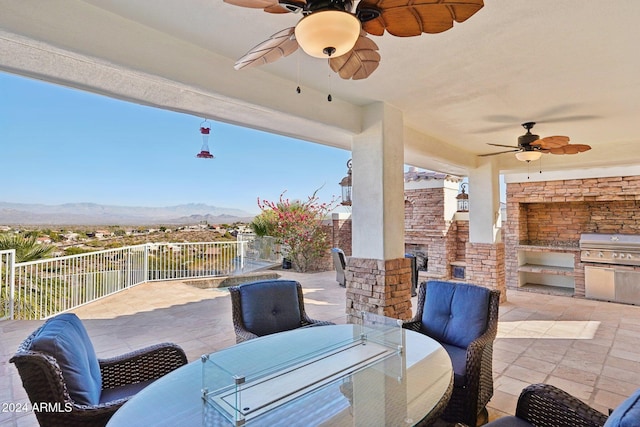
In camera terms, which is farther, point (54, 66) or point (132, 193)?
point (132, 193)

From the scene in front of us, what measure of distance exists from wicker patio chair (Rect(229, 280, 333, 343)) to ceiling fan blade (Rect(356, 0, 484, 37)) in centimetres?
209

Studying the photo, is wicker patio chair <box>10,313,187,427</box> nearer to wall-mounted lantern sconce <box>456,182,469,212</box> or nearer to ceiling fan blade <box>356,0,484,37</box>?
ceiling fan blade <box>356,0,484,37</box>

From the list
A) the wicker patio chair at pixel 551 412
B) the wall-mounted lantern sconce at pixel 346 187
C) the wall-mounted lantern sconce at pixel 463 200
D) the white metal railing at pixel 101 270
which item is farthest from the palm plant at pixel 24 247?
the wall-mounted lantern sconce at pixel 463 200

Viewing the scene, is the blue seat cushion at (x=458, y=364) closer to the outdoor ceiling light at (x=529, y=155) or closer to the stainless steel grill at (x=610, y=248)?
the outdoor ceiling light at (x=529, y=155)

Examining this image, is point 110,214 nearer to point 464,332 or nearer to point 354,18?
point 464,332

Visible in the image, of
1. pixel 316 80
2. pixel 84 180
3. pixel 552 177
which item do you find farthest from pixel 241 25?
pixel 84 180

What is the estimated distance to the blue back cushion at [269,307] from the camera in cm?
266

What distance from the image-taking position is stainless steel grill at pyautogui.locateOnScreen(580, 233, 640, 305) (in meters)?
5.89

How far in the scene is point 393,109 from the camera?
11.6 feet

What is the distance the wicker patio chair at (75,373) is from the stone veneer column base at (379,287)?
196cm

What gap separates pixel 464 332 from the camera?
99.6 inches

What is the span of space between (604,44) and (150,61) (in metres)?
3.06

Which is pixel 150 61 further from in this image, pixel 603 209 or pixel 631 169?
pixel 603 209

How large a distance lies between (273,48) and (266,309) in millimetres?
1955
